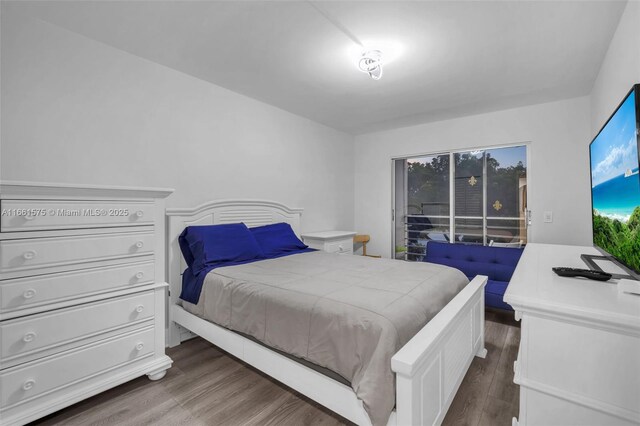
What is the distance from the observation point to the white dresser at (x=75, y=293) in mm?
1414

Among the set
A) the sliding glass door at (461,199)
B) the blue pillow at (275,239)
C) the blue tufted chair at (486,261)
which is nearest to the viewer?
the blue tufted chair at (486,261)

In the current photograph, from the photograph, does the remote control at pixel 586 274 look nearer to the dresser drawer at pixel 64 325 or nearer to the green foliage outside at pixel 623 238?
the green foliage outside at pixel 623 238

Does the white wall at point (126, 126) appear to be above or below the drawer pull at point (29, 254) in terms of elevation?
above

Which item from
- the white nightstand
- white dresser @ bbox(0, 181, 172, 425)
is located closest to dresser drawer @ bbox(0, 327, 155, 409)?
white dresser @ bbox(0, 181, 172, 425)

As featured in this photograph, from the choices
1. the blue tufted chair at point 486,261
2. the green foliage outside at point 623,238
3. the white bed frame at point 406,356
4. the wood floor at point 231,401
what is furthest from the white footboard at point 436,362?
the blue tufted chair at point 486,261

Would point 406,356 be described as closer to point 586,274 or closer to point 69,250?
point 586,274

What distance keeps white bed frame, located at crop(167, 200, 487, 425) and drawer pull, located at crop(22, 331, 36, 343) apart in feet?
3.06

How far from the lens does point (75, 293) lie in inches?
63.0

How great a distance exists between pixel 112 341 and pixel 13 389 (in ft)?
1.38

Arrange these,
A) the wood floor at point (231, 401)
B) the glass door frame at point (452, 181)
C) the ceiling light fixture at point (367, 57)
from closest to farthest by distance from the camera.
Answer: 1. the wood floor at point (231, 401)
2. the ceiling light fixture at point (367, 57)
3. the glass door frame at point (452, 181)

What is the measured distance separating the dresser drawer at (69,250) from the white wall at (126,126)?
2.37 ft

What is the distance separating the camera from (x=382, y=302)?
146 centimetres

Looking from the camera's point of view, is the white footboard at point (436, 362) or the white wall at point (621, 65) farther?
the white wall at point (621, 65)

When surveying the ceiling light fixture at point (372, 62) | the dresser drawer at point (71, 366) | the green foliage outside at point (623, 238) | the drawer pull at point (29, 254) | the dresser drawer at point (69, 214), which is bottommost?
the dresser drawer at point (71, 366)
